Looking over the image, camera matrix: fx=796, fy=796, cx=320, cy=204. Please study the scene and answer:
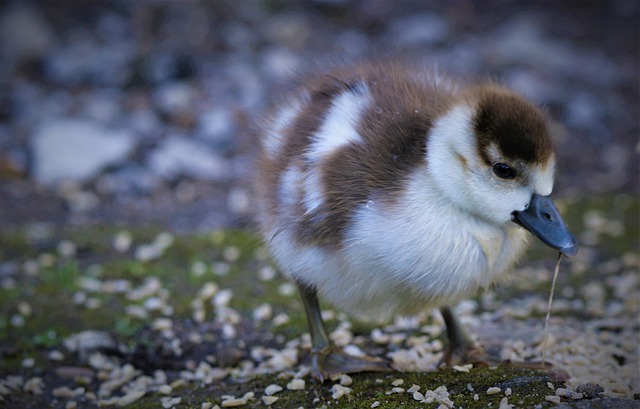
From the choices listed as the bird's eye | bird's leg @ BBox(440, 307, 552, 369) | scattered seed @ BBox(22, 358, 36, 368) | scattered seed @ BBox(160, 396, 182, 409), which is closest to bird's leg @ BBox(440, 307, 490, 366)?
bird's leg @ BBox(440, 307, 552, 369)

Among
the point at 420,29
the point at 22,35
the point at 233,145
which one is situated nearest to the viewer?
the point at 233,145

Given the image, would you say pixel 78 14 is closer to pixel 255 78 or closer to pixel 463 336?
pixel 255 78

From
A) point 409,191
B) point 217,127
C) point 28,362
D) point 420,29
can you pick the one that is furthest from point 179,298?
point 420,29

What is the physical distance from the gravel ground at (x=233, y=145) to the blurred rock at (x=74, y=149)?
0.01 metres

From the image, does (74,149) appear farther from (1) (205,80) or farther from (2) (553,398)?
(2) (553,398)

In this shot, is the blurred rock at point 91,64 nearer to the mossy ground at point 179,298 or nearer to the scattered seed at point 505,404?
the mossy ground at point 179,298

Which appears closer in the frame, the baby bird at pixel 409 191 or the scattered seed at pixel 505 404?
the scattered seed at pixel 505 404

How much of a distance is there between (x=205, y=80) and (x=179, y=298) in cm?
284

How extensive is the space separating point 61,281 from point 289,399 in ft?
5.37

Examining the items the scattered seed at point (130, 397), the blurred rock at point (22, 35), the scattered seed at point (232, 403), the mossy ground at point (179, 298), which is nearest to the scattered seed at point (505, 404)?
the mossy ground at point (179, 298)

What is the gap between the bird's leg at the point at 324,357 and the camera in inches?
99.0

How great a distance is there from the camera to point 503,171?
2109 millimetres

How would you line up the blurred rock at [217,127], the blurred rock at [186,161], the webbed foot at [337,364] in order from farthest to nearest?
1. the blurred rock at [217,127]
2. the blurred rock at [186,161]
3. the webbed foot at [337,364]

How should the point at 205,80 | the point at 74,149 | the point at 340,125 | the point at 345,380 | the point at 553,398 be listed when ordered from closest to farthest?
the point at 553,398, the point at 340,125, the point at 345,380, the point at 74,149, the point at 205,80
